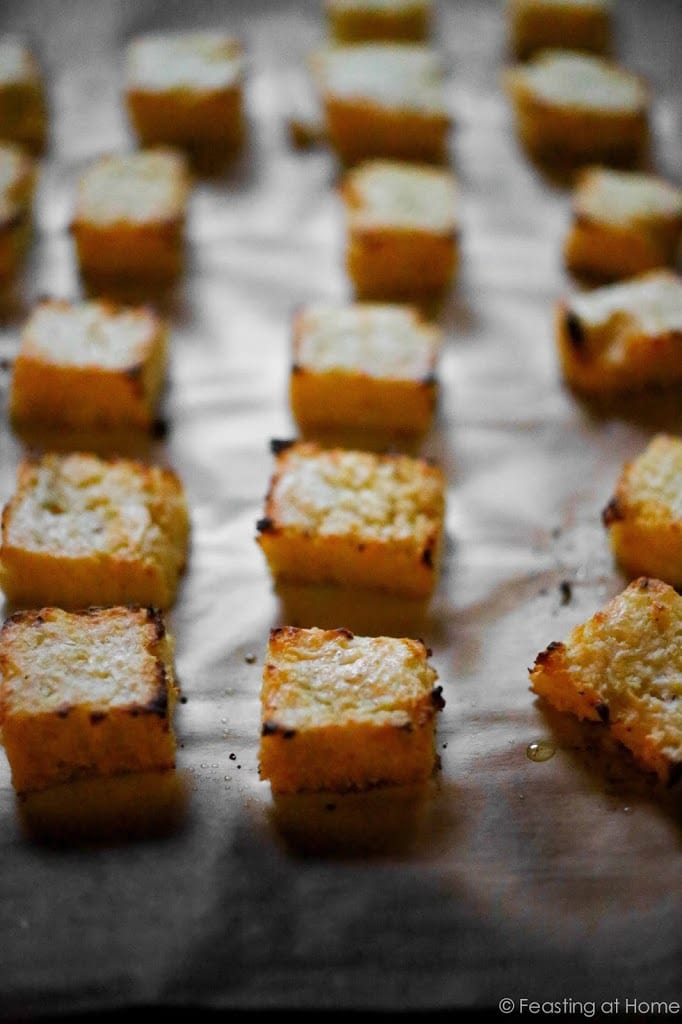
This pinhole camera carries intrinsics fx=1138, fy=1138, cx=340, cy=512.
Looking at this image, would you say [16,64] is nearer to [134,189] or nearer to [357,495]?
[134,189]

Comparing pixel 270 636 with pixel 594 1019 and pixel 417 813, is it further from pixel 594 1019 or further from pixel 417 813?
pixel 594 1019

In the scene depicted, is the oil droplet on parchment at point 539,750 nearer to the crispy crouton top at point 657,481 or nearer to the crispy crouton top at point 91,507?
the crispy crouton top at point 657,481

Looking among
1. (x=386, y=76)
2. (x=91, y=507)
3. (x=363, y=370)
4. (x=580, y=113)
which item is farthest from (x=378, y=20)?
(x=91, y=507)

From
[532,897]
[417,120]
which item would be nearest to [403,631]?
[532,897]

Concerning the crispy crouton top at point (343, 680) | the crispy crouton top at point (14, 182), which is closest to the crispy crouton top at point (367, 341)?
the crispy crouton top at point (343, 680)

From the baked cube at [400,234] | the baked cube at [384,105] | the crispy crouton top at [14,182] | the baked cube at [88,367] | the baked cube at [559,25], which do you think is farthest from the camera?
the baked cube at [559,25]

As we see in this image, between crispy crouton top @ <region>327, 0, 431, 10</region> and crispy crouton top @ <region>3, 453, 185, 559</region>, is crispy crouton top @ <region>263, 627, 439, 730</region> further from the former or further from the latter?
crispy crouton top @ <region>327, 0, 431, 10</region>
